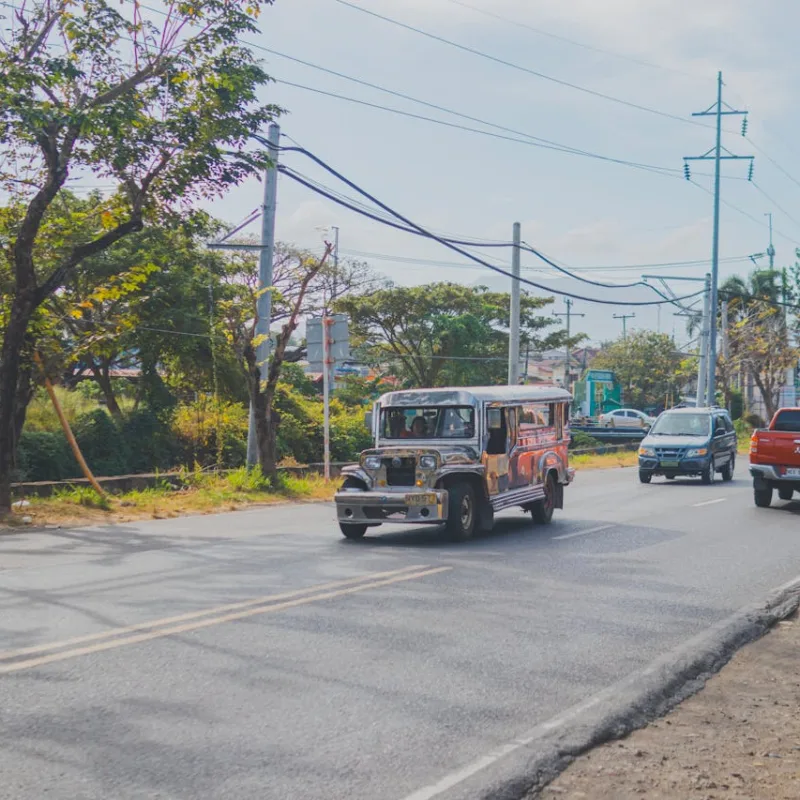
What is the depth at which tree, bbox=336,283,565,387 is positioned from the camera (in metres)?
50.6

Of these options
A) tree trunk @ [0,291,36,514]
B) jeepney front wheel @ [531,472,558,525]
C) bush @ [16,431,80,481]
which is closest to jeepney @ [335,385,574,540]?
jeepney front wheel @ [531,472,558,525]

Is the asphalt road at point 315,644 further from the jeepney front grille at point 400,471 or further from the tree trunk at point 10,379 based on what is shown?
the tree trunk at point 10,379

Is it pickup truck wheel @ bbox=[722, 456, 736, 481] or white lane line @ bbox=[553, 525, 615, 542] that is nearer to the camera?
white lane line @ bbox=[553, 525, 615, 542]

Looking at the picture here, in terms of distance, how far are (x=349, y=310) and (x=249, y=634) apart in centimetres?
4322

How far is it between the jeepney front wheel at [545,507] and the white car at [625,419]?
1923 inches

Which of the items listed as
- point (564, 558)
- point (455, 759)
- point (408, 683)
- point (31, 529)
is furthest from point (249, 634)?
point (31, 529)

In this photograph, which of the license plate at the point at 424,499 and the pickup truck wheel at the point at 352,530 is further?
the pickup truck wheel at the point at 352,530

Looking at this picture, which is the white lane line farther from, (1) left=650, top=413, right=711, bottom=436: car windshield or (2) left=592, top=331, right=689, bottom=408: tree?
(2) left=592, top=331, right=689, bottom=408: tree

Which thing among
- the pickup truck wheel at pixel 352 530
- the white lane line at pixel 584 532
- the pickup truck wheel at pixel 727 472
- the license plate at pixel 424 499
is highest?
the license plate at pixel 424 499

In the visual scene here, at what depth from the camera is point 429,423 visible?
1473 cm

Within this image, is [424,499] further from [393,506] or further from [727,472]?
[727,472]

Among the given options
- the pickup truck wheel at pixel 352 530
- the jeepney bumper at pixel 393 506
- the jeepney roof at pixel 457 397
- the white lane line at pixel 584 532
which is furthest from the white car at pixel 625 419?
the jeepney bumper at pixel 393 506

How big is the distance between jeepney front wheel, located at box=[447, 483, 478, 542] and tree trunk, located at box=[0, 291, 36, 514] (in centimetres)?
749

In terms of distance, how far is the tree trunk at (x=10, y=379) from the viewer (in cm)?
1675
